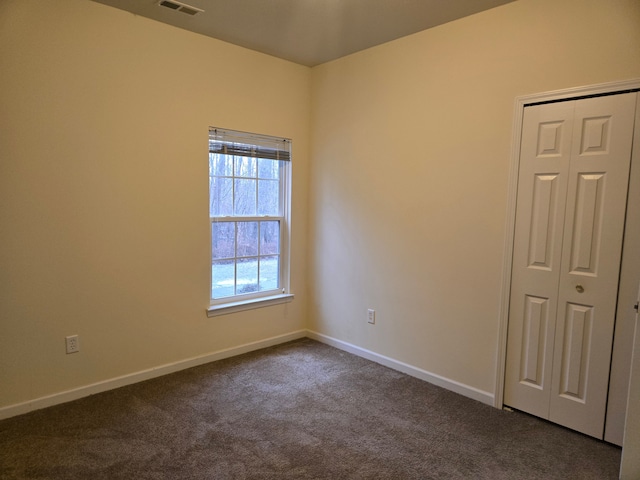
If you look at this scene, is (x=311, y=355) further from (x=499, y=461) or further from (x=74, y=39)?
Answer: (x=74, y=39)

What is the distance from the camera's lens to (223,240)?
11.5ft

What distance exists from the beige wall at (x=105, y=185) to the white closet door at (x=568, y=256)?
2.20 meters

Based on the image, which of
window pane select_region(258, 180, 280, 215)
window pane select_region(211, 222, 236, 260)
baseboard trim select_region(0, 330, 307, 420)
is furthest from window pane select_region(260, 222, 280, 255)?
baseboard trim select_region(0, 330, 307, 420)

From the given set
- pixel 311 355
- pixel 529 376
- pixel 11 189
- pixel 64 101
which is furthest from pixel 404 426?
pixel 64 101

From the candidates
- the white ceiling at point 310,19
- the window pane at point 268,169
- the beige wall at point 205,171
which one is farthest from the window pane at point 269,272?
the white ceiling at point 310,19

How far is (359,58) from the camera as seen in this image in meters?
3.48

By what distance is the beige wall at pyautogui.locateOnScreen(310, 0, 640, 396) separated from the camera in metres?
2.44

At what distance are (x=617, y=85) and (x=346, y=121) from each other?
6.44 feet

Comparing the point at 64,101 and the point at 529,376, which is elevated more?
the point at 64,101

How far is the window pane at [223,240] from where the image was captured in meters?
3.45

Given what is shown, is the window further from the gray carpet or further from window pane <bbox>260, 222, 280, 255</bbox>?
the gray carpet

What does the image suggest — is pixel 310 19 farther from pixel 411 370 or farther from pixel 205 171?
pixel 411 370

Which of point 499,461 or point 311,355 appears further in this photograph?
point 311,355

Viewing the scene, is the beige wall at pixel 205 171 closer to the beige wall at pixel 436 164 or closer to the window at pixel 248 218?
the beige wall at pixel 436 164
